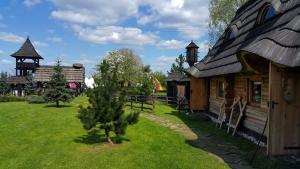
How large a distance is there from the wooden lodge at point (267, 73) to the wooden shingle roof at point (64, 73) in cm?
2941

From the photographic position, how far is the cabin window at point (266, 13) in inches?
477

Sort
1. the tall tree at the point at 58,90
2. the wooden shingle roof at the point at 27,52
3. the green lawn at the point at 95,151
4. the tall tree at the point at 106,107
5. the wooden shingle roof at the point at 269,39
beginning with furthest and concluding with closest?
the wooden shingle roof at the point at 27,52
the tall tree at the point at 58,90
the tall tree at the point at 106,107
the green lawn at the point at 95,151
the wooden shingle roof at the point at 269,39

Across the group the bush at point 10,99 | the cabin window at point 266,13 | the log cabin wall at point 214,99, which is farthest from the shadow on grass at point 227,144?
the bush at point 10,99

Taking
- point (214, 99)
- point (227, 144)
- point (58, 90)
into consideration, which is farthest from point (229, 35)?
point (58, 90)

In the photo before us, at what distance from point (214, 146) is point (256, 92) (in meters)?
2.90

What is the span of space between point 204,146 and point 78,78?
1431 inches

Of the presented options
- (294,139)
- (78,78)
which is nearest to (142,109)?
(294,139)

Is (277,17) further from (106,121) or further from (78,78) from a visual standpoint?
(78,78)

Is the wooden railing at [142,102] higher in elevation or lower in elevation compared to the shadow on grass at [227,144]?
higher

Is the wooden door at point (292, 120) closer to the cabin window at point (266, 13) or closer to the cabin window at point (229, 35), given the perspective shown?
the cabin window at point (266, 13)

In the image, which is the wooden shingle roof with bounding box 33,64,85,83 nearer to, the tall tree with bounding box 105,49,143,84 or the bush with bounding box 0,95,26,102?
the bush with bounding box 0,95,26,102

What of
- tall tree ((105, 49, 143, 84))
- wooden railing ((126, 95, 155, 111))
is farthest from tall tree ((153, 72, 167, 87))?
wooden railing ((126, 95, 155, 111))

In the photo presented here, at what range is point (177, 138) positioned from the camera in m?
11.9

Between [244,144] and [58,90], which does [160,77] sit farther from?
[244,144]
